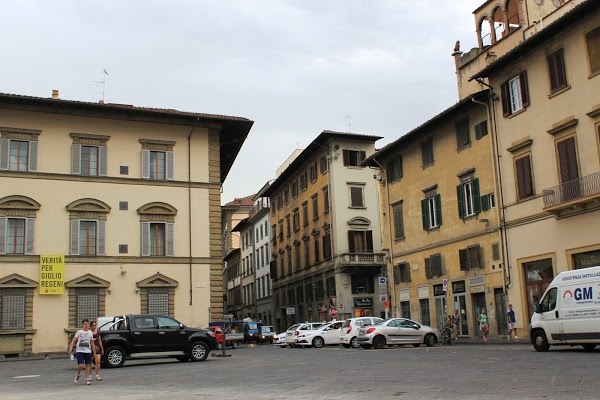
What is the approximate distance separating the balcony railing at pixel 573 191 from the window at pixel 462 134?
722 centimetres

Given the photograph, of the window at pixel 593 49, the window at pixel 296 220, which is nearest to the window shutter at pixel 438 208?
the window at pixel 593 49

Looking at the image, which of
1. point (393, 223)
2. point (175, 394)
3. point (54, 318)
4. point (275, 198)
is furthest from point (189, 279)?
point (275, 198)

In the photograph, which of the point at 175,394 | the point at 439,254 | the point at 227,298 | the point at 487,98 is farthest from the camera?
the point at 227,298

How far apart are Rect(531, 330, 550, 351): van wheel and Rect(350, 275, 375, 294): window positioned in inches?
1216

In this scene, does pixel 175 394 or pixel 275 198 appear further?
pixel 275 198

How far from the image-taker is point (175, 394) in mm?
12805

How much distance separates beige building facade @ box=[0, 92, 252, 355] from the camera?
3384cm

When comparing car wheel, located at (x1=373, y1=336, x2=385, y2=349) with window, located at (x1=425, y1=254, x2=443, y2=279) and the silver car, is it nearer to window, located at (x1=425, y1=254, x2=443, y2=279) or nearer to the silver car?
the silver car

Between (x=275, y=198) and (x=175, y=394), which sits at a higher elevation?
(x=275, y=198)

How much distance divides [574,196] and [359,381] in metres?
15.4

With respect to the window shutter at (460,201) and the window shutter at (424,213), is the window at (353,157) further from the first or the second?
the window shutter at (460,201)

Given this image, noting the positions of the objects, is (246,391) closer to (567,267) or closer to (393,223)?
(567,267)

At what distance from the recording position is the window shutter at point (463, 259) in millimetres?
33625

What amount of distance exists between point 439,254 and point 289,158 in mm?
37844
